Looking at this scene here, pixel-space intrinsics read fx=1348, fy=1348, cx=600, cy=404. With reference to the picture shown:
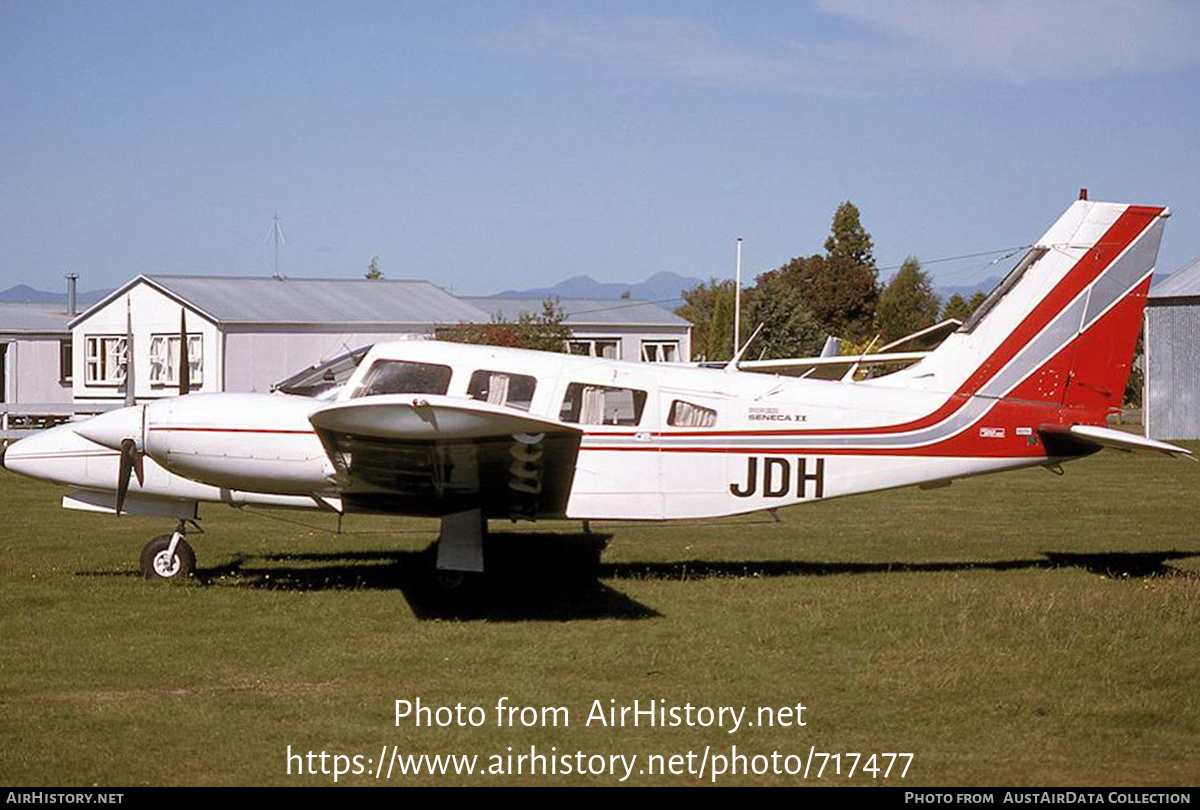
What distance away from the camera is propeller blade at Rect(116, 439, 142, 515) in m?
11.2

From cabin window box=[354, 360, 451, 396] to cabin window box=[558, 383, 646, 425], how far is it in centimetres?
110

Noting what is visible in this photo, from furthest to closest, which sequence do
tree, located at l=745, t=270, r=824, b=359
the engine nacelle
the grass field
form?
tree, located at l=745, t=270, r=824, b=359 < the engine nacelle < the grass field

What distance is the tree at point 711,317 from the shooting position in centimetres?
4731

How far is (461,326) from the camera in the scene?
123ft

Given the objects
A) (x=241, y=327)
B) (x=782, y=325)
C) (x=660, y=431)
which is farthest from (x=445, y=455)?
(x=782, y=325)

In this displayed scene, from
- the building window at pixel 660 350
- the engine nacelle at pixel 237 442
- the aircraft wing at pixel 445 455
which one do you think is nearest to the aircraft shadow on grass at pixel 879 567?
the aircraft wing at pixel 445 455

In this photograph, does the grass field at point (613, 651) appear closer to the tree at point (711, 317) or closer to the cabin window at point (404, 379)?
the cabin window at point (404, 379)

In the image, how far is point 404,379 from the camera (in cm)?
1148

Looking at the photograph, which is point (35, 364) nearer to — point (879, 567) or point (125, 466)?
point (125, 466)

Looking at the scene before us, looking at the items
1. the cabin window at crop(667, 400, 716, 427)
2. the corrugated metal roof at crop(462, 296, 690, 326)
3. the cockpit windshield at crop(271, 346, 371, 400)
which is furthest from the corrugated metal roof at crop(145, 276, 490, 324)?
the cabin window at crop(667, 400, 716, 427)

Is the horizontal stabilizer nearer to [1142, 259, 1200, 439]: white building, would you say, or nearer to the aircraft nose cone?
the aircraft nose cone

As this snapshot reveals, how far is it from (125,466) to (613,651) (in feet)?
15.2
